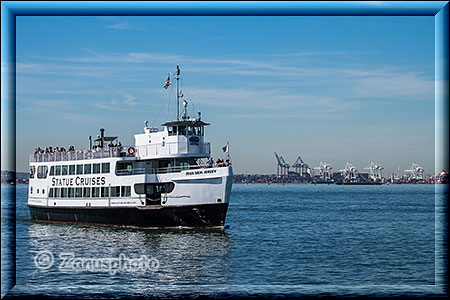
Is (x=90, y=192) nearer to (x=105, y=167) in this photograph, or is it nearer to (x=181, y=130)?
(x=105, y=167)

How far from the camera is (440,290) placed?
17.5 metres

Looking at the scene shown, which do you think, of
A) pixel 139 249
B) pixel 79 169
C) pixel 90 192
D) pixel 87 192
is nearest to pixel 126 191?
pixel 90 192

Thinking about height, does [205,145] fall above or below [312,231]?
above

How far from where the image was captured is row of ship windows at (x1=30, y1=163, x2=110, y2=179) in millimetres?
44344

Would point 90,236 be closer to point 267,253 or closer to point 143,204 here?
point 143,204

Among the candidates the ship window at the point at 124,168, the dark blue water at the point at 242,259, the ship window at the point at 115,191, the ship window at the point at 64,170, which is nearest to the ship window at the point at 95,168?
the ship window at the point at 124,168

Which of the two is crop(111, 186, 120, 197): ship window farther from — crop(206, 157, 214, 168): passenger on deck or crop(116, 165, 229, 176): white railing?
crop(206, 157, 214, 168): passenger on deck

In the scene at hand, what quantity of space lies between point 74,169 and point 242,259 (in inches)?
851

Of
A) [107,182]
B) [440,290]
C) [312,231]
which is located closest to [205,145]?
[107,182]

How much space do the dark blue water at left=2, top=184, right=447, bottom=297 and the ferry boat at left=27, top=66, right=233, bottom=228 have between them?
1.09 meters

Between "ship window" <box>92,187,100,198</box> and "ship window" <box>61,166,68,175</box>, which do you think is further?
"ship window" <box>61,166,68,175</box>

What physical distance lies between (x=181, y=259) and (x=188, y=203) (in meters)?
10.5

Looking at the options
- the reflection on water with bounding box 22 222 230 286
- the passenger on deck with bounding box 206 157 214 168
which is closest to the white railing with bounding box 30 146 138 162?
the reflection on water with bounding box 22 222 230 286

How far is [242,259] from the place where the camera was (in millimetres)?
29844
